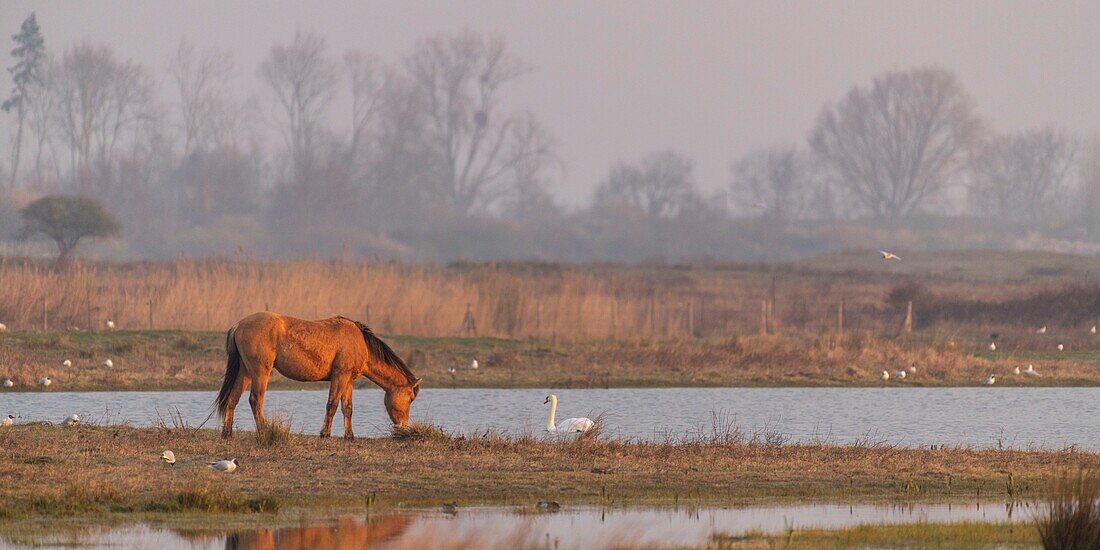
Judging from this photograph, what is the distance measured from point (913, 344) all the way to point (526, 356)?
9843mm

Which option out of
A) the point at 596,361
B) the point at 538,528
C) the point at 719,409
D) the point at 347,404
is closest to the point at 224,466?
the point at 347,404

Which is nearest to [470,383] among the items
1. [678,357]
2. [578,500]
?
[678,357]

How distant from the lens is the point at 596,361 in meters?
33.1

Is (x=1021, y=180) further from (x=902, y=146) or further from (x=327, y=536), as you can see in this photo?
(x=327, y=536)

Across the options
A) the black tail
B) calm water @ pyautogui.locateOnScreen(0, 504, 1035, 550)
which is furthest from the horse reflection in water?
the black tail

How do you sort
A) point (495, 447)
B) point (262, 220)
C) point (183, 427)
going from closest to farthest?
point (495, 447), point (183, 427), point (262, 220)

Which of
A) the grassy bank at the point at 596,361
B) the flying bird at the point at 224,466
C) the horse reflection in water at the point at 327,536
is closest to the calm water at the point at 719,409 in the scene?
the grassy bank at the point at 596,361

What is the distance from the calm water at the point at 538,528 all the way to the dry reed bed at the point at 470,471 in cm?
72

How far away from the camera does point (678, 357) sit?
33156 mm

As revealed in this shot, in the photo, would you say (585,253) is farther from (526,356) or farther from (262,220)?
(526,356)

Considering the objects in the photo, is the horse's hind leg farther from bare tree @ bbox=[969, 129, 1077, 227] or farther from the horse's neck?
bare tree @ bbox=[969, 129, 1077, 227]

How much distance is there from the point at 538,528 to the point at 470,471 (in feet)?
9.41

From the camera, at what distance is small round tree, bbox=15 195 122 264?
5734 centimetres

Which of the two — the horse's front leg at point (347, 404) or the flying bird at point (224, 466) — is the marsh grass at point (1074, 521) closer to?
the flying bird at point (224, 466)
